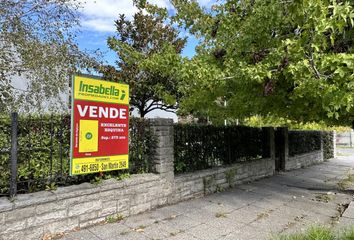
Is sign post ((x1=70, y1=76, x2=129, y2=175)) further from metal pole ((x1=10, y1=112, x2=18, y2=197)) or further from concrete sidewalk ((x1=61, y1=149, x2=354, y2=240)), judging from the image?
concrete sidewalk ((x1=61, y1=149, x2=354, y2=240))

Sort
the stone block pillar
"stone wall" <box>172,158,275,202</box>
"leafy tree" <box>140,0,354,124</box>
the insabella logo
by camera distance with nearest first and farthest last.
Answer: "leafy tree" <box>140,0,354,124</box> → the insabella logo → the stone block pillar → "stone wall" <box>172,158,275,202</box>

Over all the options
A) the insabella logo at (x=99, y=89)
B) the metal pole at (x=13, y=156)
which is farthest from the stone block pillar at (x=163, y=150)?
the metal pole at (x=13, y=156)

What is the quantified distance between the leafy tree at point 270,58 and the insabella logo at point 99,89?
3.75 feet

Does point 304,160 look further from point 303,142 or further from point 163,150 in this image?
point 163,150

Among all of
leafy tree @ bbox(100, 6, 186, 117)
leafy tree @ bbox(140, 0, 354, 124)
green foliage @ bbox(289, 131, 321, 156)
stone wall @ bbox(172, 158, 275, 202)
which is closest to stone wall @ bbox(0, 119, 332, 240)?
stone wall @ bbox(172, 158, 275, 202)

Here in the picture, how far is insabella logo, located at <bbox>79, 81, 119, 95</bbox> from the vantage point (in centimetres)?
446

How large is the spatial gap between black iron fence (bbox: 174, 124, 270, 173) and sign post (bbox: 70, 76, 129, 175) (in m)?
1.44

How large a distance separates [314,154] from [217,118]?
698cm

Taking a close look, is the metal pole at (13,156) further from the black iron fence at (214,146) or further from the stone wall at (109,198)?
the black iron fence at (214,146)

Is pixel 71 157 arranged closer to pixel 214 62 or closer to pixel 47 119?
pixel 47 119

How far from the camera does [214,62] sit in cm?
592

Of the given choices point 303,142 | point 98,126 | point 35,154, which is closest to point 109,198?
point 98,126

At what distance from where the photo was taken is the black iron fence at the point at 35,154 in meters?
3.86

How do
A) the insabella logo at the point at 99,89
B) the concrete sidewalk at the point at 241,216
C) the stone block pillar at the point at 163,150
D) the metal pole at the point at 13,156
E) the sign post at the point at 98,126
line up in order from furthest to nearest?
1. the stone block pillar at the point at 163,150
2. the insabella logo at the point at 99,89
3. the sign post at the point at 98,126
4. the concrete sidewalk at the point at 241,216
5. the metal pole at the point at 13,156
